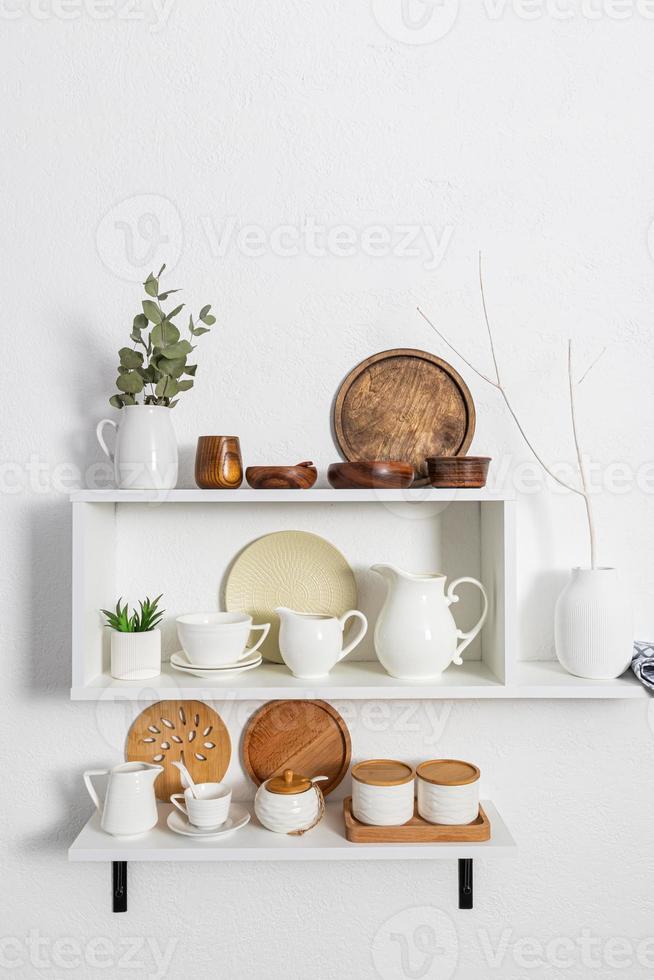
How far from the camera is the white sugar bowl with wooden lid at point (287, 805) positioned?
1064 mm

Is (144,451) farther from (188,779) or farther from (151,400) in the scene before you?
(188,779)

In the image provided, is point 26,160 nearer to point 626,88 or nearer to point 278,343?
point 278,343

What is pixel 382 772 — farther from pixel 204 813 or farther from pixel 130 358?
pixel 130 358

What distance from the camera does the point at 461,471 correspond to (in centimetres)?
104

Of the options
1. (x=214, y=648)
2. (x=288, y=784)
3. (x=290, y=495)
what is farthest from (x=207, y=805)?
(x=290, y=495)

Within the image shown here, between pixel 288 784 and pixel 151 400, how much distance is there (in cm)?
57

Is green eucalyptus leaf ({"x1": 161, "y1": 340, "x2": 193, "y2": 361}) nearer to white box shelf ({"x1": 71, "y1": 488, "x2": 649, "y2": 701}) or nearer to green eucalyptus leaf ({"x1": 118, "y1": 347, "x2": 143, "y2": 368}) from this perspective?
green eucalyptus leaf ({"x1": 118, "y1": 347, "x2": 143, "y2": 368})

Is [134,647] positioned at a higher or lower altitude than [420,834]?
higher

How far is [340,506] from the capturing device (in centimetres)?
118

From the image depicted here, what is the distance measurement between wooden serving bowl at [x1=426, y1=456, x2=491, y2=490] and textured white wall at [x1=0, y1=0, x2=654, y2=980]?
0.16 metres

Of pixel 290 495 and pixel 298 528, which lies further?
pixel 298 528

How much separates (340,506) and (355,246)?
400 millimetres

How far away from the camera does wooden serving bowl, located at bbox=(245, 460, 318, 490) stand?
3.42ft

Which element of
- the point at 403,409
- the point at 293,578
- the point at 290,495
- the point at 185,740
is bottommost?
the point at 185,740
